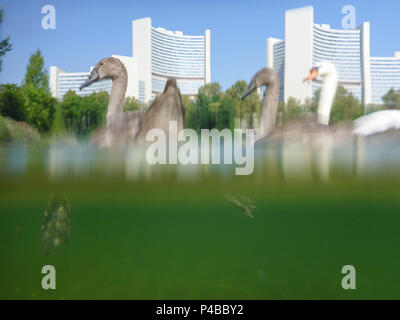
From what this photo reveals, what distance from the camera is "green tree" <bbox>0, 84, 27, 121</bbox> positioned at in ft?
16.8

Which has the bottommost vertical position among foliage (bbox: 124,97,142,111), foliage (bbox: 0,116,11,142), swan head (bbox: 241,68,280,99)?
foliage (bbox: 0,116,11,142)

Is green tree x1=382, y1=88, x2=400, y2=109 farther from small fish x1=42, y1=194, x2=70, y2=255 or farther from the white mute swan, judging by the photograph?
small fish x1=42, y1=194, x2=70, y2=255

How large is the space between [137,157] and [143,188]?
3853 mm

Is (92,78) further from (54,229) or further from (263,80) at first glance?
(54,229)

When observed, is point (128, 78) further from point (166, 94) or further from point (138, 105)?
point (166, 94)

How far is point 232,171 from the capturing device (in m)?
7.53

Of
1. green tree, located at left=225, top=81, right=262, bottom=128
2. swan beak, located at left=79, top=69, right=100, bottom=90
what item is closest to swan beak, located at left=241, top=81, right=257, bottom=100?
green tree, located at left=225, top=81, right=262, bottom=128

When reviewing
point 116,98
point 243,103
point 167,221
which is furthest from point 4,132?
point 167,221

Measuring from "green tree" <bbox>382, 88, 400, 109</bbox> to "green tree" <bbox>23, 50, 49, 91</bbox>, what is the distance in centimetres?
500

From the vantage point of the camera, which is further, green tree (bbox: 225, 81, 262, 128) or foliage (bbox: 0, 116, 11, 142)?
foliage (bbox: 0, 116, 11, 142)

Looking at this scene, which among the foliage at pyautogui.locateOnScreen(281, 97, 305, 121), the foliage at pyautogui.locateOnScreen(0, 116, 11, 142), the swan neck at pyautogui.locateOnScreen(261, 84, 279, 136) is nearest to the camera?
the swan neck at pyautogui.locateOnScreen(261, 84, 279, 136)

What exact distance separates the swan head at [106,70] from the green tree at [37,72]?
74cm

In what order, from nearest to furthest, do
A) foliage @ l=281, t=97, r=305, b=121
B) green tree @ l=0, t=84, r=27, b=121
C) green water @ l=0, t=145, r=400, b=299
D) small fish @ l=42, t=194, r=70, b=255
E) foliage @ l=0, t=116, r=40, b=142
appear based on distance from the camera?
1. foliage @ l=281, t=97, r=305, b=121
2. green tree @ l=0, t=84, r=27, b=121
3. foliage @ l=0, t=116, r=40, b=142
4. small fish @ l=42, t=194, r=70, b=255
5. green water @ l=0, t=145, r=400, b=299

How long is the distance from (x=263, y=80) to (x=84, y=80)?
2501mm
